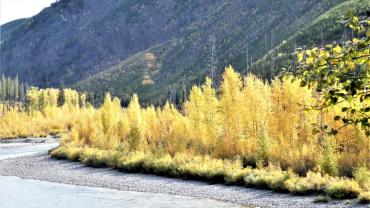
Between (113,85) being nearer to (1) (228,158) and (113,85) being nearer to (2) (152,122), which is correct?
(2) (152,122)

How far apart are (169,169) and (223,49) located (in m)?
126

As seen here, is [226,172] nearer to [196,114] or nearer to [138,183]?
[138,183]

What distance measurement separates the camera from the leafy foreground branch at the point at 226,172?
20634mm

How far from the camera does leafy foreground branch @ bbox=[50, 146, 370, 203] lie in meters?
20.6

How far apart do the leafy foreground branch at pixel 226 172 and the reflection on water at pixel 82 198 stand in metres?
3.59

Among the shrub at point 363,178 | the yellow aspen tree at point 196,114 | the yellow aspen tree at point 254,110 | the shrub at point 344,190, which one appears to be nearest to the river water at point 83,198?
the shrub at point 344,190

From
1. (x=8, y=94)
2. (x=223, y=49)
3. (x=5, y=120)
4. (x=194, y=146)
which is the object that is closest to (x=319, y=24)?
(x=223, y=49)

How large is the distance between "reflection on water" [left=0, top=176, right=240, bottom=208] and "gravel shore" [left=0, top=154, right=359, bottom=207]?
3.75 feet

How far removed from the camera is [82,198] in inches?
930

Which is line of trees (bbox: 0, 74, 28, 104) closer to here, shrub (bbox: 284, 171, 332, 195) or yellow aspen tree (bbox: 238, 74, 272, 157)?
yellow aspen tree (bbox: 238, 74, 272, 157)

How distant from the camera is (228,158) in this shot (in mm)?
32125

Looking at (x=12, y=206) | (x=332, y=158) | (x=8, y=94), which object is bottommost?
(x=12, y=206)

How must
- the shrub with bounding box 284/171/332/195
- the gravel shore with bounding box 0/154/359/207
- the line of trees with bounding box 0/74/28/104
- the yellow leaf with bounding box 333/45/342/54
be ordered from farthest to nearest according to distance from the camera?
the line of trees with bounding box 0/74/28/104
the shrub with bounding box 284/171/332/195
the gravel shore with bounding box 0/154/359/207
the yellow leaf with bounding box 333/45/342/54

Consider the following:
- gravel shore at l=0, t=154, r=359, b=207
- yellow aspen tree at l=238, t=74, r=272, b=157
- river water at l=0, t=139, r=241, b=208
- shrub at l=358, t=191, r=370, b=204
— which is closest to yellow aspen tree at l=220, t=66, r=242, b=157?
yellow aspen tree at l=238, t=74, r=272, b=157
